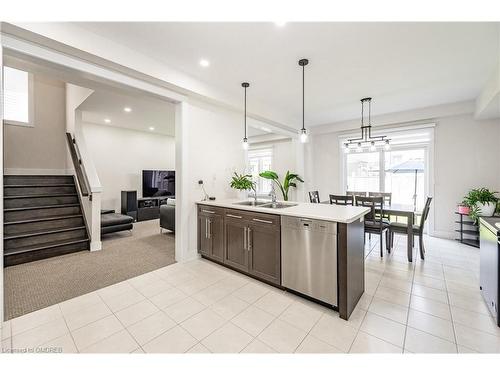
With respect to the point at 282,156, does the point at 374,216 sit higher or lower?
lower

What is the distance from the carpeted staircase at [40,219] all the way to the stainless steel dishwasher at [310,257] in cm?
356

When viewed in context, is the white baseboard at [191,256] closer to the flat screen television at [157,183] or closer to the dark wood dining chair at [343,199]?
the dark wood dining chair at [343,199]

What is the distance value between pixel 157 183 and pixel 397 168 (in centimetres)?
689

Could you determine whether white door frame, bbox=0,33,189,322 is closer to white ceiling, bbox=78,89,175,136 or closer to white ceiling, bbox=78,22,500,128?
white ceiling, bbox=78,22,500,128

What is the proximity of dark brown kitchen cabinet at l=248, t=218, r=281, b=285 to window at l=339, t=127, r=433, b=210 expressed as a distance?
12.6 ft

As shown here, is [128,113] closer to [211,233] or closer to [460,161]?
[211,233]

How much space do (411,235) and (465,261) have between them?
3.02ft

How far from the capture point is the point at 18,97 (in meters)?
4.87

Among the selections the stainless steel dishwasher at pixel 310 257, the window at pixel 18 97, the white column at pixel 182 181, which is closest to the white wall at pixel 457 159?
the stainless steel dishwasher at pixel 310 257

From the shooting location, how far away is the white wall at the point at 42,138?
4.82 meters

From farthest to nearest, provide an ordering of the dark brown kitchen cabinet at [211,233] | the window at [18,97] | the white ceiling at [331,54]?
the window at [18,97] → the dark brown kitchen cabinet at [211,233] → the white ceiling at [331,54]

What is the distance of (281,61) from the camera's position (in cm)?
281

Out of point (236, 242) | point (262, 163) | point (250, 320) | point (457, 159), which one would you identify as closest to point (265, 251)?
point (236, 242)
